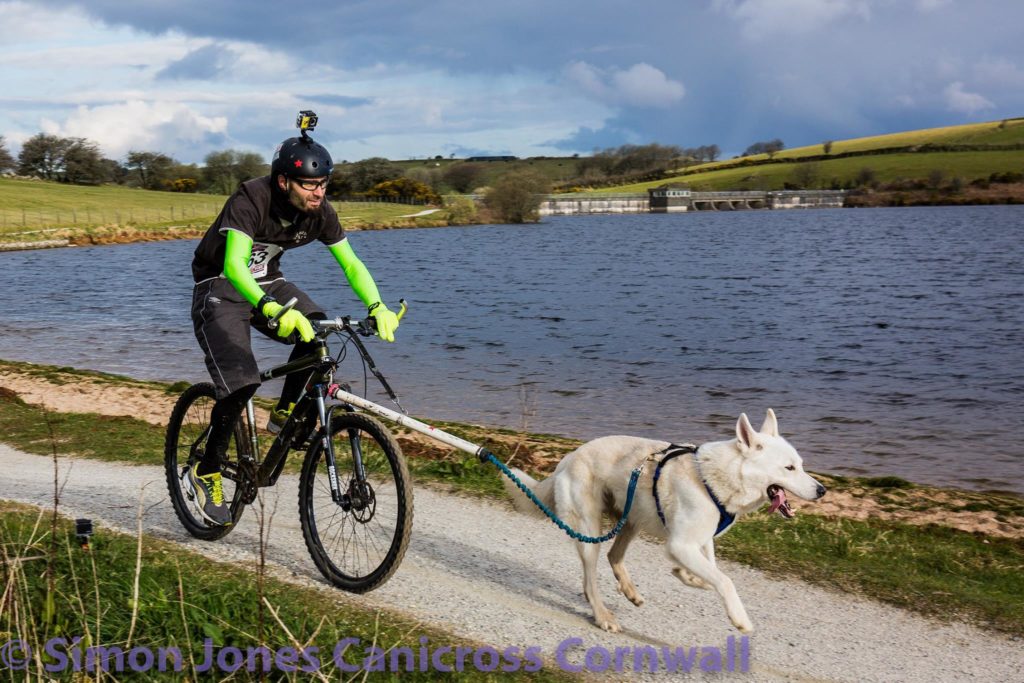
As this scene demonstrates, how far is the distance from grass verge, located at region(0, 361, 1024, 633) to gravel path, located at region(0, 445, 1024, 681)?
0.38m

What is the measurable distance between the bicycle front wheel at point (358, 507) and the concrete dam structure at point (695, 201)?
17143cm

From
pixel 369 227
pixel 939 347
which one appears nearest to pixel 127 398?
pixel 939 347

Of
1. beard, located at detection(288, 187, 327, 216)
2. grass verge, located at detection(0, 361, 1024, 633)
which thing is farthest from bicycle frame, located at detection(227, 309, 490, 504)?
grass verge, located at detection(0, 361, 1024, 633)

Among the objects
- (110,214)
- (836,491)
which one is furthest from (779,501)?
(110,214)

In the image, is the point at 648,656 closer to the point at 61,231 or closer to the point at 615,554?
the point at 615,554

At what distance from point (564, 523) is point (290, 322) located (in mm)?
2277

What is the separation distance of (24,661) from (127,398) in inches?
448

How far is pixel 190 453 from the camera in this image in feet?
26.7

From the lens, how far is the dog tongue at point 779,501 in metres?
5.66

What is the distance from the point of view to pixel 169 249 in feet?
278

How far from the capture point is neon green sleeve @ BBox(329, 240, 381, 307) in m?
7.12

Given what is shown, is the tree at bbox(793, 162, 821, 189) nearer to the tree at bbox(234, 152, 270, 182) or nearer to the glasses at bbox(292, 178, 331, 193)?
the tree at bbox(234, 152, 270, 182)

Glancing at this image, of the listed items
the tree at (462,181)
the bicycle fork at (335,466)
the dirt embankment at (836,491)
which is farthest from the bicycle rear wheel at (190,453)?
the tree at (462,181)

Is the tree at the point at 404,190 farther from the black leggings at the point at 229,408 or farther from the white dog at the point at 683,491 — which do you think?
the white dog at the point at 683,491
